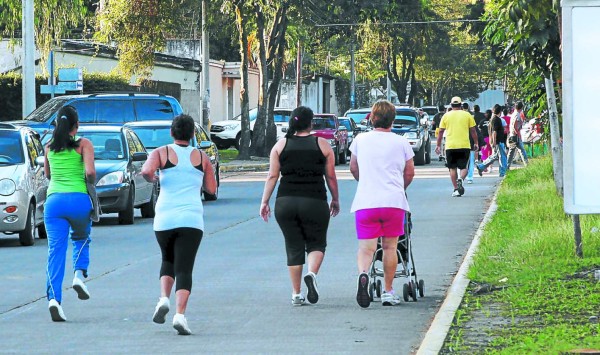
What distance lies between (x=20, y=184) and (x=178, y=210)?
26.3 feet

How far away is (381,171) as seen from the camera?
11242mm

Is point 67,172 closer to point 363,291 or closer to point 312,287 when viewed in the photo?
point 312,287

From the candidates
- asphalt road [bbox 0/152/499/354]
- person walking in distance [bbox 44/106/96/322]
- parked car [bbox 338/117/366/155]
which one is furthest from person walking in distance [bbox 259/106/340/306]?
parked car [bbox 338/117/366/155]

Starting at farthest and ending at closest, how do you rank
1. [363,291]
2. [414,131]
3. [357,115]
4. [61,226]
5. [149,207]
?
1. [357,115]
2. [414,131]
3. [149,207]
4. [61,226]
5. [363,291]

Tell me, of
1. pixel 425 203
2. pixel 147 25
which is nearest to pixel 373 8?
pixel 147 25

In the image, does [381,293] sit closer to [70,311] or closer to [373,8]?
[70,311]

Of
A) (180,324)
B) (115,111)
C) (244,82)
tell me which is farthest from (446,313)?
(244,82)

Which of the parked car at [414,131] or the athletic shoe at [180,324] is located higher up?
the parked car at [414,131]

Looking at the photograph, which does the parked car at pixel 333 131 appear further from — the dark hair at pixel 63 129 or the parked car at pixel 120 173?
the dark hair at pixel 63 129

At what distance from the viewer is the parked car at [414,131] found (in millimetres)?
42250

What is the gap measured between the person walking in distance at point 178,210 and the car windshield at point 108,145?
38.1ft

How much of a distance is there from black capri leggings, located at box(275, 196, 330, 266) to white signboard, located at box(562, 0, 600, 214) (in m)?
2.87

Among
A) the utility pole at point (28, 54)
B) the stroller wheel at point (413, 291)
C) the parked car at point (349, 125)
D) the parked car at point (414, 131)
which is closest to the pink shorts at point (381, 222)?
the stroller wheel at point (413, 291)

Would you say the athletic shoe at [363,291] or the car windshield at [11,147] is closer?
the athletic shoe at [363,291]
